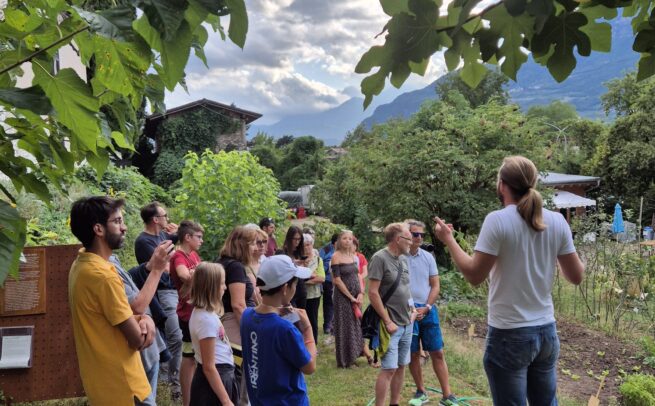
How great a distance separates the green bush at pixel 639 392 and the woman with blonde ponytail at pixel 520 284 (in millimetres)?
2882

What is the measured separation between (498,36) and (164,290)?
3.89 meters

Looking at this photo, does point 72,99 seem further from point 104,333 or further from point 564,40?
point 104,333

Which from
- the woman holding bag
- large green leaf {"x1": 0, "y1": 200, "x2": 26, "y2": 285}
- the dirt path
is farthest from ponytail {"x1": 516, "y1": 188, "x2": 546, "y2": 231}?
the woman holding bag

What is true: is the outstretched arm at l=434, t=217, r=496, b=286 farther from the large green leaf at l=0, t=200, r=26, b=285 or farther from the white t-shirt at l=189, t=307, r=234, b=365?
the large green leaf at l=0, t=200, r=26, b=285

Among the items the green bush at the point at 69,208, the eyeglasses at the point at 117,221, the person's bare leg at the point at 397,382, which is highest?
the green bush at the point at 69,208

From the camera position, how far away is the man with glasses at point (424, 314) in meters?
4.86

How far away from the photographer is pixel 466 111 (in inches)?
602

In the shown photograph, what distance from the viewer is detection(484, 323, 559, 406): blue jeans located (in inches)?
101

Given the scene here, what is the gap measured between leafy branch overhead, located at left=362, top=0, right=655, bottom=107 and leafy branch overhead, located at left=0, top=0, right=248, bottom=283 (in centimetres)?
49

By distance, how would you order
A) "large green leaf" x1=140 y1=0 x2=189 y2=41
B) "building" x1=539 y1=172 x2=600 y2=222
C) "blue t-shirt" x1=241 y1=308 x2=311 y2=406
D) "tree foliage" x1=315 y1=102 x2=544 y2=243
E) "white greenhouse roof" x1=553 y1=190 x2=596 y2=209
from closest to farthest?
1. "large green leaf" x1=140 y1=0 x2=189 y2=41
2. "blue t-shirt" x1=241 y1=308 x2=311 y2=406
3. "tree foliage" x1=315 y1=102 x2=544 y2=243
4. "white greenhouse roof" x1=553 y1=190 x2=596 y2=209
5. "building" x1=539 y1=172 x2=600 y2=222

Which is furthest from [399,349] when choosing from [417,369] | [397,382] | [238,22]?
[238,22]

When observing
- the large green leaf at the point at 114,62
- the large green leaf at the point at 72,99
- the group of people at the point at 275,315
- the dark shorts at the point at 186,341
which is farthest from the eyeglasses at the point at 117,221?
the dark shorts at the point at 186,341

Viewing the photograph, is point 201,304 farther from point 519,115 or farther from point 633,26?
point 519,115

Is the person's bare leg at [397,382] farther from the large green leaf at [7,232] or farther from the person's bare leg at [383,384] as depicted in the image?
the large green leaf at [7,232]
